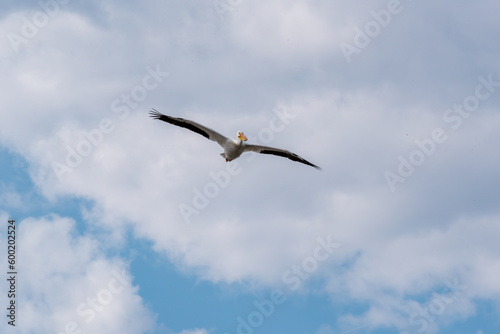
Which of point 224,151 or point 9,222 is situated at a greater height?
point 224,151

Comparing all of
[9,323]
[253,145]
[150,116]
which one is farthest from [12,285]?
[253,145]

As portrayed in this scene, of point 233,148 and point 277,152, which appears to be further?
point 277,152

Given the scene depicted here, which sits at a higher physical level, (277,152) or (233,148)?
(277,152)

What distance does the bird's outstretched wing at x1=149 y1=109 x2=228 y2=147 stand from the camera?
193 ft

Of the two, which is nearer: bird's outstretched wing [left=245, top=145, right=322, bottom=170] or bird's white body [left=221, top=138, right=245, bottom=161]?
bird's white body [left=221, top=138, right=245, bottom=161]

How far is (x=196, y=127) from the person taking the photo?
6000cm

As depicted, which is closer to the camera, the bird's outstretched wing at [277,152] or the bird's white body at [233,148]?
the bird's white body at [233,148]

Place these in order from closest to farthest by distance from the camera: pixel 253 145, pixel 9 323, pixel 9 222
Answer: pixel 9 323 → pixel 9 222 → pixel 253 145

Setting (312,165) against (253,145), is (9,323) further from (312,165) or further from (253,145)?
(312,165)

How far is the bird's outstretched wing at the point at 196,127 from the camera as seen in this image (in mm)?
58750

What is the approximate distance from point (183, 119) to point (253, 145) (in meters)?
7.07

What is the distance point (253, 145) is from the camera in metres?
62.2

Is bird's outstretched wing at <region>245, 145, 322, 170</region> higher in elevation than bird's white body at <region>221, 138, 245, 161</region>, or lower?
higher

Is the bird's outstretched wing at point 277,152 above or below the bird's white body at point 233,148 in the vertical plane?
above
